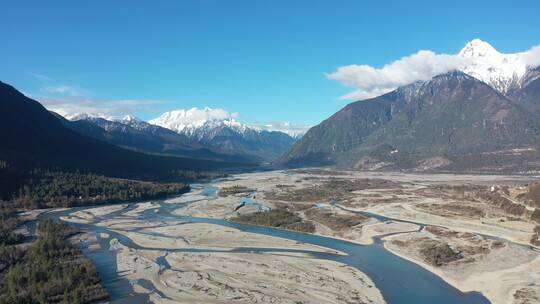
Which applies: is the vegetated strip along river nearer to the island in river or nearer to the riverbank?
the island in river

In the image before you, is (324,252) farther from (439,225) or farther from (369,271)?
(439,225)

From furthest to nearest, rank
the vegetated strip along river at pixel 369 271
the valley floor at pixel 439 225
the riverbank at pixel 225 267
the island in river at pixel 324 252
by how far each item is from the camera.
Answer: the valley floor at pixel 439 225 → the island in river at pixel 324 252 → the vegetated strip along river at pixel 369 271 → the riverbank at pixel 225 267

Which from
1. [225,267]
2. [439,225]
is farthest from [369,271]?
[439,225]

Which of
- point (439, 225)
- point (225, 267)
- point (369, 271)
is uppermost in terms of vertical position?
point (439, 225)

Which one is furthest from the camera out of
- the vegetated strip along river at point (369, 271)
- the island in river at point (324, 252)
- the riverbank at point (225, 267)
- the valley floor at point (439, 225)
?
the valley floor at point (439, 225)

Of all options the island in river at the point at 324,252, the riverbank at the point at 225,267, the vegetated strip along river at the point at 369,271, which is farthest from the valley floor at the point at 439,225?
the riverbank at the point at 225,267

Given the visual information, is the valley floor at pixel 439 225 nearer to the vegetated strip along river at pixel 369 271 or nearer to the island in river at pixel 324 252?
the island in river at pixel 324 252

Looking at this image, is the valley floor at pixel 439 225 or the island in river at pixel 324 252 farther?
the valley floor at pixel 439 225

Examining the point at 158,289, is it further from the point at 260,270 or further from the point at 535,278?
the point at 535,278

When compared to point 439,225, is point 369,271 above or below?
below
